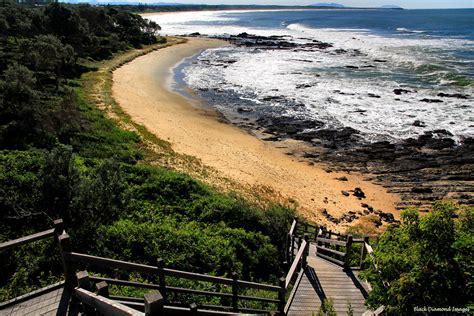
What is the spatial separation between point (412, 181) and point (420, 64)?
43.4 metres

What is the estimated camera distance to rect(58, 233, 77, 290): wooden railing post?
19.8 ft

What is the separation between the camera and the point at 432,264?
17.7 feet

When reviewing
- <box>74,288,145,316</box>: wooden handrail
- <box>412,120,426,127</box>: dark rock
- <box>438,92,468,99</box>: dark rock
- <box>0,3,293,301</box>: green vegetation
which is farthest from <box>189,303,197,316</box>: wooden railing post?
<box>438,92,468,99</box>: dark rock

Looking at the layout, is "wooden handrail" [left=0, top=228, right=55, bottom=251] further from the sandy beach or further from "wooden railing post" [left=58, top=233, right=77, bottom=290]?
the sandy beach

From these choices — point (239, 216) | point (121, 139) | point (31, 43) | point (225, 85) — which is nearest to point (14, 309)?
point (239, 216)

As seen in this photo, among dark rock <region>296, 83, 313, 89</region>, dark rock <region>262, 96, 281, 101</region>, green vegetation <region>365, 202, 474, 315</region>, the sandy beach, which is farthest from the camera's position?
dark rock <region>296, 83, 313, 89</region>

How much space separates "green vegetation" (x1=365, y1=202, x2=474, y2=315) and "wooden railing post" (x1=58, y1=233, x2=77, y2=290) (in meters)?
5.36

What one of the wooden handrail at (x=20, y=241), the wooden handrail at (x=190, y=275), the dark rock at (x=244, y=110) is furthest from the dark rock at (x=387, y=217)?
the dark rock at (x=244, y=110)

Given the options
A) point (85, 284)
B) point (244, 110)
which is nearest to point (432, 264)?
point (85, 284)

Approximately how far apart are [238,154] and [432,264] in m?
22.5

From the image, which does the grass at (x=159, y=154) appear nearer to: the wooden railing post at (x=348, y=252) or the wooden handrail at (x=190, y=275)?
the wooden railing post at (x=348, y=252)

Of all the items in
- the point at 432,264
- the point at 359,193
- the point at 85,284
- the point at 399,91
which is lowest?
the point at 359,193

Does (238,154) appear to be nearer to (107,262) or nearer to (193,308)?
(107,262)

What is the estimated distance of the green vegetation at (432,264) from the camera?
5238mm
